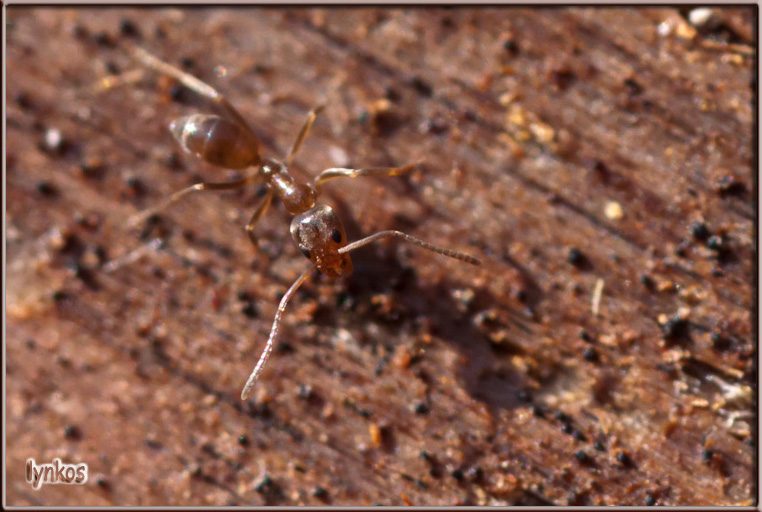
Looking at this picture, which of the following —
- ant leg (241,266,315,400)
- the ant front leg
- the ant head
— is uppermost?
the ant front leg

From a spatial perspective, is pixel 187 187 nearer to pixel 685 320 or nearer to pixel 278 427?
pixel 278 427

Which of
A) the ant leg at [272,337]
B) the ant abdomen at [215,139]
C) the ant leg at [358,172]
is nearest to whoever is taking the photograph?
the ant leg at [272,337]

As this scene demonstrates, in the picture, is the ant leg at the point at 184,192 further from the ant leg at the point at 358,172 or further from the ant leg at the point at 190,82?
the ant leg at the point at 358,172

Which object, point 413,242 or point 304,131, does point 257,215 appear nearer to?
point 304,131

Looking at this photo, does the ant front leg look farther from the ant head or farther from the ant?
the ant head

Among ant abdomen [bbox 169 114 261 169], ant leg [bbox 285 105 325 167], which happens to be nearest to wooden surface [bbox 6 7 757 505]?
ant leg [bbox 285 105 325 167]

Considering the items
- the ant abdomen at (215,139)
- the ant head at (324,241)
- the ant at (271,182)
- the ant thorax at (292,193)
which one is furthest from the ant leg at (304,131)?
the ant head at (324,241)

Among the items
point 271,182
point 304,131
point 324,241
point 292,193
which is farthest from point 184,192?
point 324,241
